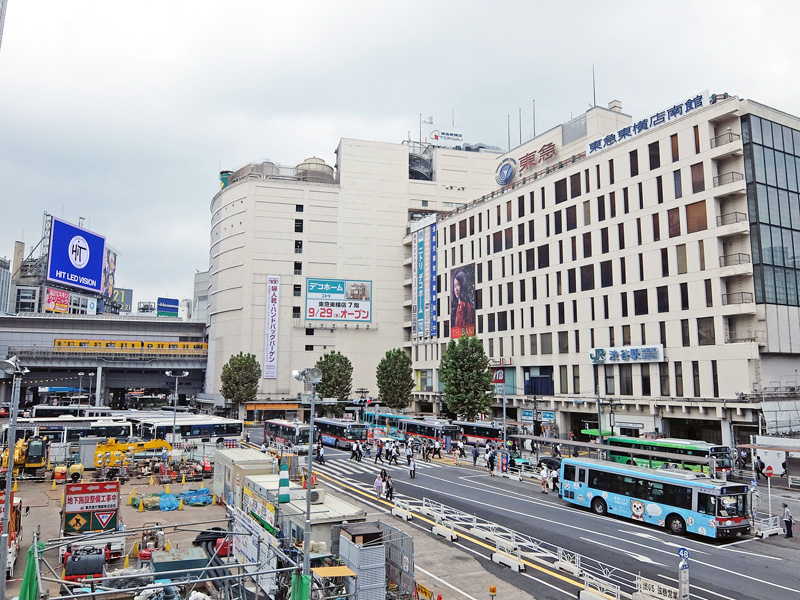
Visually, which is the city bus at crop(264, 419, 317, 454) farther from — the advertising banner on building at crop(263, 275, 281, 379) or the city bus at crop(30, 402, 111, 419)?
the advertising banner on building at crop(263, 275, 281, 379)

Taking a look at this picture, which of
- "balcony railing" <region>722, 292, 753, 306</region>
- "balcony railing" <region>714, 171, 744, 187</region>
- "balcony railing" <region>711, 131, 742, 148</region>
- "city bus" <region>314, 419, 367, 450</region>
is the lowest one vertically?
"city bus" <region>314, 419, 367, 450</region>

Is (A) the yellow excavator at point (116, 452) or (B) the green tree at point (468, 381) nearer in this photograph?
(A) the yellow excavator at point (116, 452)

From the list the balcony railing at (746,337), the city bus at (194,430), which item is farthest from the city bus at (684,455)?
the city bus at (194,430)

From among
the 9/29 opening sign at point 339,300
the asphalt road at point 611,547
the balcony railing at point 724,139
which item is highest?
the balcony railing at point 724,139

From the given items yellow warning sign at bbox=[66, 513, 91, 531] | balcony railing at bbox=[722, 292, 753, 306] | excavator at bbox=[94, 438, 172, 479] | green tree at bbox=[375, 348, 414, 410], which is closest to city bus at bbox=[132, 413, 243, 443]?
excavator at bbox=[94, 438, 172, 479]

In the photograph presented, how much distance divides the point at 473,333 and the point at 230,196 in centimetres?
4863

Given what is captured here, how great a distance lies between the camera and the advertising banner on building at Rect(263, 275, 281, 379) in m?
93.2

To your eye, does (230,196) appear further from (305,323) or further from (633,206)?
(633,206)

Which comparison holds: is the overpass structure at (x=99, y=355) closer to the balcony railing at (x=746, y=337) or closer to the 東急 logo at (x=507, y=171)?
the 東急 logo at (x=507, y=171)

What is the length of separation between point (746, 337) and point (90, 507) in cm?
4522

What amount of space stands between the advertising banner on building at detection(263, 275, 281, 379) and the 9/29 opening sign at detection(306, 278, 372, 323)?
16.1 feet

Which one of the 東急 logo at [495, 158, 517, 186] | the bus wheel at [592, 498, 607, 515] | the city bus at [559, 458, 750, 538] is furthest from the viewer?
the 東急 logo at [495, 158, 517, 186]

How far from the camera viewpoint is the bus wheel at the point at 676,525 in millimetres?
26609

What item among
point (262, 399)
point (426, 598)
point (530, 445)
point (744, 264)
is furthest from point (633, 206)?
point (262, 399)
